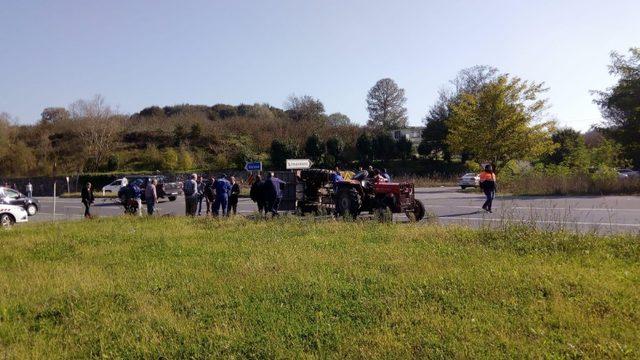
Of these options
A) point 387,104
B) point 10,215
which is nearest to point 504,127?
point 10,215

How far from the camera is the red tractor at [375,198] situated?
1486 cm

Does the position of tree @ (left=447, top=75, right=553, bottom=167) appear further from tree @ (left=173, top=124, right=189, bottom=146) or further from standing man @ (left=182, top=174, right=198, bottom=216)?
tree @ (left=173, top=124, right=189, bottom=146)

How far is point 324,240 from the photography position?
411 inches

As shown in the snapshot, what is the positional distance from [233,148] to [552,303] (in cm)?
5348

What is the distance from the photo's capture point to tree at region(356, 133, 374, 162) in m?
53.4

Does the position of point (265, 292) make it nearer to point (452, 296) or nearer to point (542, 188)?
point (452, 296)

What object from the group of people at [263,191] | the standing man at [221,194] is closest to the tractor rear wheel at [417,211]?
the group of people at [263,191]

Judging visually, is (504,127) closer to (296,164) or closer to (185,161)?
(296,164)

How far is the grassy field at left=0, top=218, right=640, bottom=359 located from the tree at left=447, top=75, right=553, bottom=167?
26995 millimetres

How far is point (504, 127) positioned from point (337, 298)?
31774 millimetres

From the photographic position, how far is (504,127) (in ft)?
116

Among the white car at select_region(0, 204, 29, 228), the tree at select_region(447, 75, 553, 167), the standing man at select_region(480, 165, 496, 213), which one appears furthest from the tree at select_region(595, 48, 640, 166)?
the white car at select_region(0, 204, 29, 228)

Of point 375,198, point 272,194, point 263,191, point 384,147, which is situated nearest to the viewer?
point 375,198

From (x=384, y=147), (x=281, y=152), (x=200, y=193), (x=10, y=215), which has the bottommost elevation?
(x=10, y=215)
